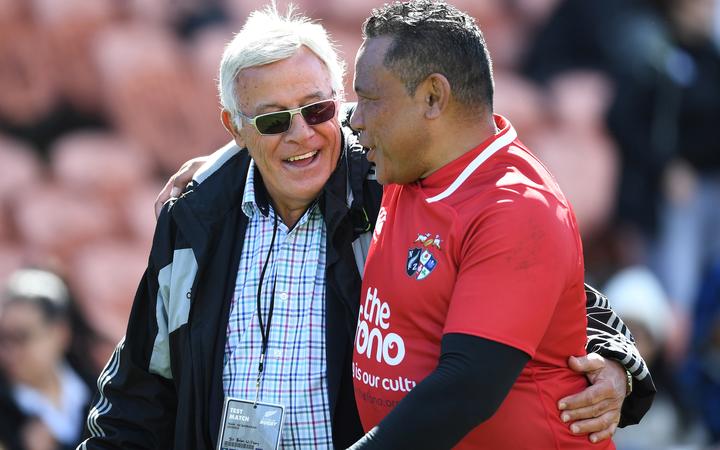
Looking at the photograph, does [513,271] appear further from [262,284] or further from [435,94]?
[262,284]

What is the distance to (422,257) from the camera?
2.22 meters

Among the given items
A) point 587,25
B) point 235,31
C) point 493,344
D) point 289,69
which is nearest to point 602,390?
point 493,344

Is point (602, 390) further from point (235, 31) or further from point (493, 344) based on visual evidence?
point (235, 31)

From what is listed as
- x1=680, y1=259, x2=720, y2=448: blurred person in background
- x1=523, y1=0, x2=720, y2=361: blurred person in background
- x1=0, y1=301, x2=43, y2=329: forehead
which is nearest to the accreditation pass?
x1=0, y1=301, x2=43, y2=329: forehead

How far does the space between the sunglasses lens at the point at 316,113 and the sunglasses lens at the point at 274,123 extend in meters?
0.05

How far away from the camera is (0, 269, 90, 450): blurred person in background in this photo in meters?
5.06

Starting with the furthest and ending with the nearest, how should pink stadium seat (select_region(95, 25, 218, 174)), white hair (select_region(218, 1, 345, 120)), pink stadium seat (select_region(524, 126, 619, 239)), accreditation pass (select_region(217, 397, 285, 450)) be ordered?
pink stadium seat (select_region(524, 126, 619, 239)) → pink stadium seat (select_region(95, 25, 218, 174)) → white hair (select_region(218, 1, 345, 120)) → accreditation pass (select_region(217, 397, 285, 450))

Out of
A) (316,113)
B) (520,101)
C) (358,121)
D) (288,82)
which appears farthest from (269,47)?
(520,101)

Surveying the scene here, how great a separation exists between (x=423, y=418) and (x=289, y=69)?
1217 mm

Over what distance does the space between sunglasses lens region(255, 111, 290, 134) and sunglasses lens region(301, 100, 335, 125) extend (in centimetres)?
5

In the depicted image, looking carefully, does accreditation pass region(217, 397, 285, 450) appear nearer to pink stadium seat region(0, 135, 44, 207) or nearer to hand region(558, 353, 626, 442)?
hand region(558, 353, 626, 442)

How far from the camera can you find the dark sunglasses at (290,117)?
294 centimetres

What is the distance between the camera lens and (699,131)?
21.7 feet

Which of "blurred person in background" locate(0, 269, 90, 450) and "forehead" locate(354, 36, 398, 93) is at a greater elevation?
"forehead" locate(354, 36, 398, 93)
